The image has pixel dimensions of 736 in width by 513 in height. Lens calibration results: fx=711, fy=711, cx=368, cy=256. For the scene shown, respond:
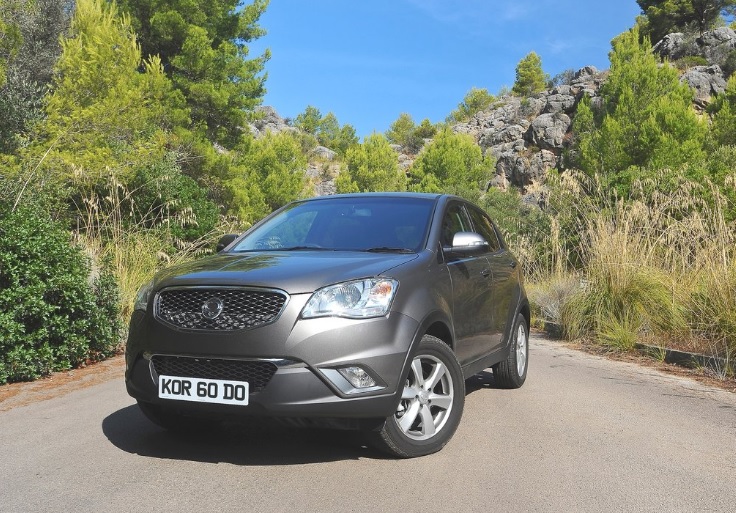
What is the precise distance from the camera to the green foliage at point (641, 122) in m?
35.0

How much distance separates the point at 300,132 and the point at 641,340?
97322 mm

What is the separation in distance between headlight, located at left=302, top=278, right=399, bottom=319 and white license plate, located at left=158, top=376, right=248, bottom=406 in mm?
551

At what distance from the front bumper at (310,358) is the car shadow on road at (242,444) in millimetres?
559

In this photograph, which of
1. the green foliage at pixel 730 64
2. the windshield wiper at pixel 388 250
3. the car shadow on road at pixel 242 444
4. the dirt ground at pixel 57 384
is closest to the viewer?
the car shadow on road at pixel 242 444

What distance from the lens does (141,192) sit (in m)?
17.4

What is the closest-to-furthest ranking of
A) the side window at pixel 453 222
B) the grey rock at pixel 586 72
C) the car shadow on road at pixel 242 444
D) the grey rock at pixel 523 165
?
the car shadow on road at pixel 242 444 < the side window at pixel 453 222 < the grey rock at pixel 523 165 < the grey rock at pixel 586 72

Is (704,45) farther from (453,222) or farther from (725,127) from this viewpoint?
(453,222)

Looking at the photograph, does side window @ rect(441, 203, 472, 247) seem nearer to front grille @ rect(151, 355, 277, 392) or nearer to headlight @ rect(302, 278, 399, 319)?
headlight @ rect(302, 278, 399, 319)

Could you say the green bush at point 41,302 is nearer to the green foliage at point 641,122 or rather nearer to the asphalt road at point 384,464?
the asphalt road at point 384,464

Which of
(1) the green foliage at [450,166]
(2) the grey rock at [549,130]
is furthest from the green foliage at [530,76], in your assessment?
Result: (1) the green foliage at [450,166]

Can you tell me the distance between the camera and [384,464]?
4.23 m

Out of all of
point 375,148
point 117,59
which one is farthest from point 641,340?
point 375,148

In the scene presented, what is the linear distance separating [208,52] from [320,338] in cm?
2513

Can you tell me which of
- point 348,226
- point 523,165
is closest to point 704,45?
point 523,165
